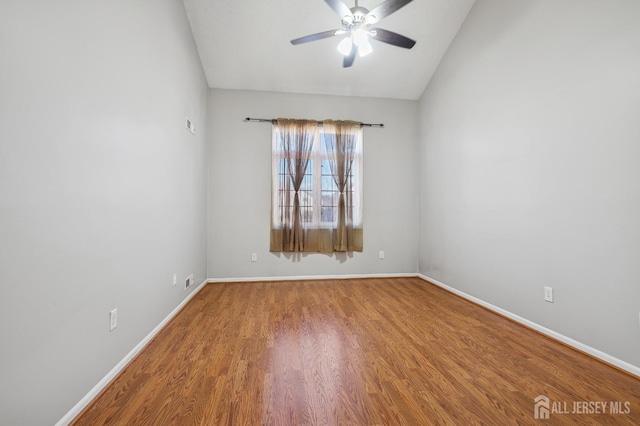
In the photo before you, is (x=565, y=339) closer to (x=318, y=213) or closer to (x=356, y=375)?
(x=356, y=375)

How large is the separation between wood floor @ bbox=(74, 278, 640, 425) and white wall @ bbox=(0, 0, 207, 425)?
328mm

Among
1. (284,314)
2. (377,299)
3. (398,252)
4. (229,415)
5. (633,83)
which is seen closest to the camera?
(229,415)

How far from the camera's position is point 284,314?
8.65 feet

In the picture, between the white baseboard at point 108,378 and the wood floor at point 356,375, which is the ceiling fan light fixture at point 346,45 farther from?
the white baseboard at point 108,378

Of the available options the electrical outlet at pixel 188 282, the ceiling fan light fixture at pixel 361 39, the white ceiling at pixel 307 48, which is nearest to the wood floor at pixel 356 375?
the electrical outlet at pixel 188 282

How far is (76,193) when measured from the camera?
1.29 metres

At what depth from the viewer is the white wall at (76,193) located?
98cm

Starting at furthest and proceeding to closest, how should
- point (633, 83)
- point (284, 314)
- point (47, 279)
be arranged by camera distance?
point (284, 314) < point (633, 83) < point (47, 279)

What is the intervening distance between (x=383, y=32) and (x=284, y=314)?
276cm

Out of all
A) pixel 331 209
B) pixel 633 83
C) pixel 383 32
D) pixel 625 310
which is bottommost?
pixel 625 310

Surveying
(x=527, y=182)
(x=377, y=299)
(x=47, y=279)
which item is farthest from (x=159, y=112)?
(x=527, y=182)

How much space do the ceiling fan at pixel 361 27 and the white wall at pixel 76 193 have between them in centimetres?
148

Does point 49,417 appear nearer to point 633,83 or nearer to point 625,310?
point 625,310

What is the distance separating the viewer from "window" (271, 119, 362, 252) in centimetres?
394
